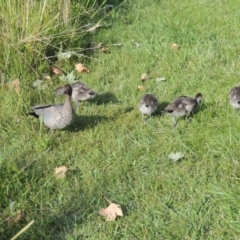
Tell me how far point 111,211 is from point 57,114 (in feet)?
4.53

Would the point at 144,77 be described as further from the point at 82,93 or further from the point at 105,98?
the point at 82,93

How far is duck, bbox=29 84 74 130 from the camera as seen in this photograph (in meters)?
4.82

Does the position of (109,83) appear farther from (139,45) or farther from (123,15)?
(123,15)

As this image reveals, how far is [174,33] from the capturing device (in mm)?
6789

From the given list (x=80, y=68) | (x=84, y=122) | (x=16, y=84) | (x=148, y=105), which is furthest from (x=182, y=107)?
(x=16, y=84)

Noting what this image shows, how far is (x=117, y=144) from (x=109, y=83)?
56.8 inches

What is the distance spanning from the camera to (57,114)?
483 centimetres

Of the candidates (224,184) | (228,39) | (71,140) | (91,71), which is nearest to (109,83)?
(91,71)

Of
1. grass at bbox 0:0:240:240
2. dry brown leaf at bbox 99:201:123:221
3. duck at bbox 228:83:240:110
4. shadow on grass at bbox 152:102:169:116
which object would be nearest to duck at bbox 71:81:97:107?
grass at bbox 0:0:240:240

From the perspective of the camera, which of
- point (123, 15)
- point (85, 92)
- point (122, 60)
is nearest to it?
point (85, 92)

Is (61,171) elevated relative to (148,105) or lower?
lower

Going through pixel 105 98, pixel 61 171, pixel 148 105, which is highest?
pixel 148 105

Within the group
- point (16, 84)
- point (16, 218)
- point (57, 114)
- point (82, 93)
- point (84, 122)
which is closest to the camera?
point (16, 218)

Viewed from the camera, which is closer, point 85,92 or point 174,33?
point 85,92
